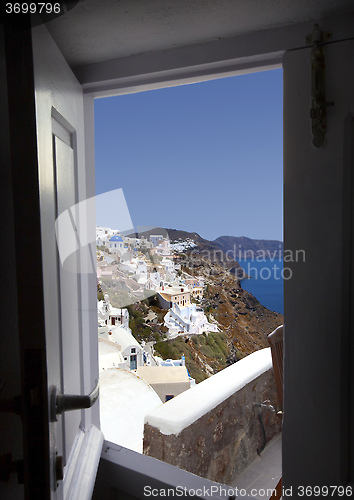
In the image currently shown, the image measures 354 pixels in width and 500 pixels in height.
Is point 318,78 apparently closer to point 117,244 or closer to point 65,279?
point 65,279

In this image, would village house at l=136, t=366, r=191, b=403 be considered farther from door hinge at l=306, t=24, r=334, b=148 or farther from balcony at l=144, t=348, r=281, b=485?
door hinge at l=306, t=24, r=334, b=148

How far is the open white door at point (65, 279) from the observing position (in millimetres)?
518

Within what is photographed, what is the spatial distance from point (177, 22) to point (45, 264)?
2.41 feet

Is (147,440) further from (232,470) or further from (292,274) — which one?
(292,274)

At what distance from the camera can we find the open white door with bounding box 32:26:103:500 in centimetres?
52

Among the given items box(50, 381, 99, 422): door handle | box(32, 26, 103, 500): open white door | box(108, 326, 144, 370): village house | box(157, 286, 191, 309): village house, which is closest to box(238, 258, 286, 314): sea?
box(32, 26, 103, 500): open white door

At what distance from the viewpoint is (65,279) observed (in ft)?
2.73

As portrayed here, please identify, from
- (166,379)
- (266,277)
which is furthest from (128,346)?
(266,277)

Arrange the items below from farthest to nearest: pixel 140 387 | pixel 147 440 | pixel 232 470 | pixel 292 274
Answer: pixel 140 387 → pixel 232 470 → pixel 147 440 → pixel 292 274

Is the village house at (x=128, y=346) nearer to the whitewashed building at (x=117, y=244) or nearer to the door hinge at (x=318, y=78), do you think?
the whitewashed building at (x=117, y=244)

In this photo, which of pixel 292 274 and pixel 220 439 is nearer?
pixel 292 274

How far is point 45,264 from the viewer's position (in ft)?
1.65

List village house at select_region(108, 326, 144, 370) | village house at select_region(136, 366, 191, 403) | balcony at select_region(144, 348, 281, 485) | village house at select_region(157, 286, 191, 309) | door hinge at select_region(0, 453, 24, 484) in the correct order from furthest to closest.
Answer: village house at select_region(157, 286, 191, 309) < village house at select_region(108, 326, 144, 370) < village house at select_region(136, 366, 191, 403) < balcony at select_region(144, 348, 281, 485) < door hinge at select_region(0, 453, 24, 484)

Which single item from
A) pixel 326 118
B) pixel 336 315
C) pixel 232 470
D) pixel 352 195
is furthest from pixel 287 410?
pixel 232 470
